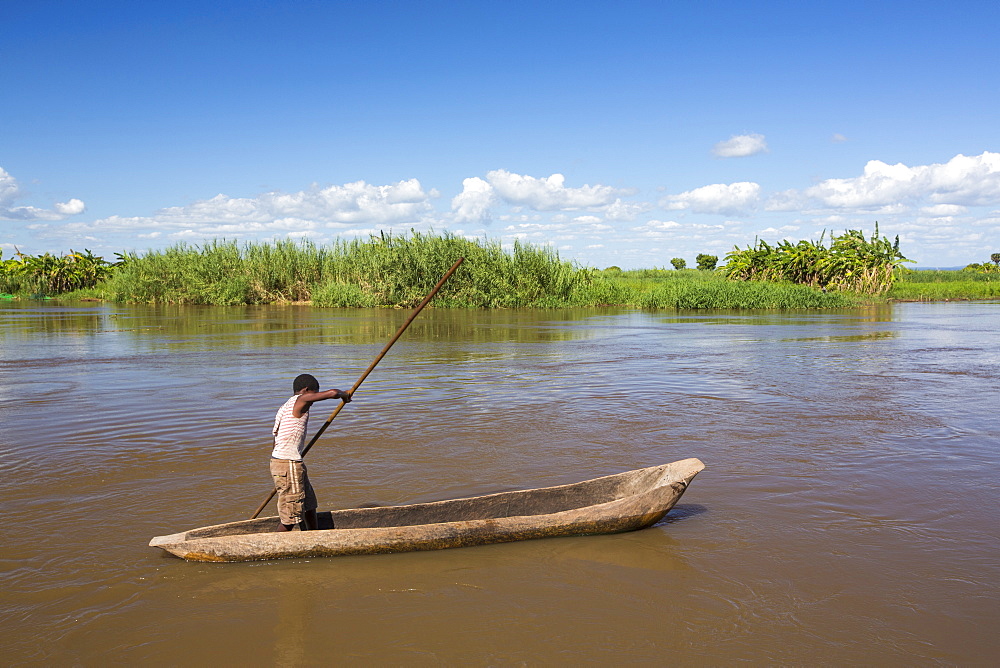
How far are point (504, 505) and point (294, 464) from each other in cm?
158

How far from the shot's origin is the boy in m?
4.85

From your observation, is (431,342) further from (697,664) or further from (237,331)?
(697,664)

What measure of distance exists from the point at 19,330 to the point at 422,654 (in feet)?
75.7

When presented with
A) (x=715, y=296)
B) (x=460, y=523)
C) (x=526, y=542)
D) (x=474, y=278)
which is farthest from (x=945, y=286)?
(x=460, y=523)

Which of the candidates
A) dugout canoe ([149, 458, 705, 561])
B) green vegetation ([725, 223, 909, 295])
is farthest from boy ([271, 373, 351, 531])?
green vegetation ([725, 223, 909, 295])

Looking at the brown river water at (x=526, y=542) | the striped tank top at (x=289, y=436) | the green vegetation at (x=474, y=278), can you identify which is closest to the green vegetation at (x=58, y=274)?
the green vegetation at (x=474, y=278)

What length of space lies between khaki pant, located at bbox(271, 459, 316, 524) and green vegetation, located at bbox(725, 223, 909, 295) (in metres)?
39.5

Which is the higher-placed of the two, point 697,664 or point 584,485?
point 584,485

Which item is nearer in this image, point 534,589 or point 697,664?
point 697,664

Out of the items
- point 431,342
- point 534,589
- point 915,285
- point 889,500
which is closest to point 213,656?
point 534,589

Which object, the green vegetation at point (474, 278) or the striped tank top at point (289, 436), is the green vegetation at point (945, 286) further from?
the striped tank top at point (289, 436)

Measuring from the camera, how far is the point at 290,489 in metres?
4.86

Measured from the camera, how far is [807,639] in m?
3.74

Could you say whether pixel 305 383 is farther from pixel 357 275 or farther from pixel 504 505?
pixel 357 275
